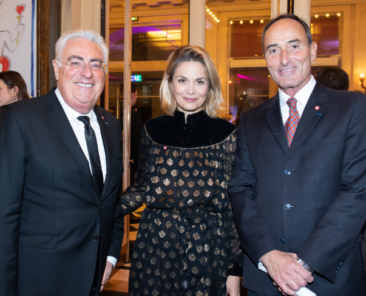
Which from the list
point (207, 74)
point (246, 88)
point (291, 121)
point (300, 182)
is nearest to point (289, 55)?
point (291, 121)

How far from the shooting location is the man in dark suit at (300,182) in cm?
128

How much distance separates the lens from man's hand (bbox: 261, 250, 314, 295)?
1.29 m

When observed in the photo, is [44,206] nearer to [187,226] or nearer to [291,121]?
[187,226]

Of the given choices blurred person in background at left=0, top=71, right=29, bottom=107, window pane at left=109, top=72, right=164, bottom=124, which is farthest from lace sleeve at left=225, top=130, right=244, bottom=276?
window pane at left=109, top=72, right=164, bottom=124

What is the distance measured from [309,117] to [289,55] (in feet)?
1.02

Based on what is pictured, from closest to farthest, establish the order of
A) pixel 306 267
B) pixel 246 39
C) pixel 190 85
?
pixel 306 267 → pixel 190 85 → pixel 246 39

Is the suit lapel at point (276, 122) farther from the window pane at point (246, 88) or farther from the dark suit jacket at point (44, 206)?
the window pane at point (246, 88)

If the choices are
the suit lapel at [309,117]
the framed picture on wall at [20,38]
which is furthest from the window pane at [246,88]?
the suit lapel at [309,117]

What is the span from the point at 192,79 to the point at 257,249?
0.92 m

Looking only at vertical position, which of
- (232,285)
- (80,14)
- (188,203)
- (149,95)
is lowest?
(232,285)

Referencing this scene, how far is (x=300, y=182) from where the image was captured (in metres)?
1.37

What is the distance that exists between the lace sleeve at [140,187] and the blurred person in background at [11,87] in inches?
63.6

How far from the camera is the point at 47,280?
4.37ft

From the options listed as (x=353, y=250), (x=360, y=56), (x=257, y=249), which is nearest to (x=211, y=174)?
(x=257, y=249)
